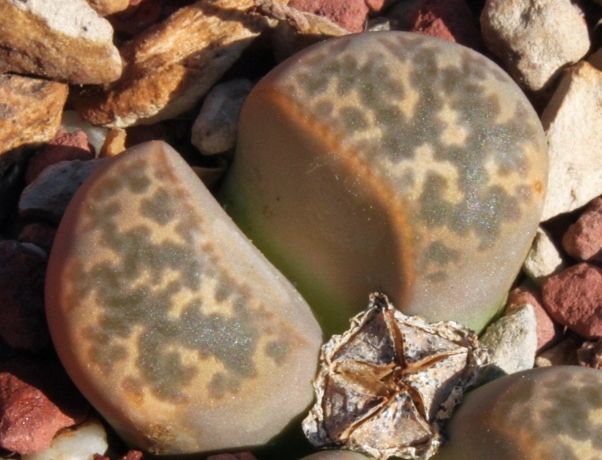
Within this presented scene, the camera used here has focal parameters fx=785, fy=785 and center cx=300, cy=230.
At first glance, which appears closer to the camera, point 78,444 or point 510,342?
point 78,444

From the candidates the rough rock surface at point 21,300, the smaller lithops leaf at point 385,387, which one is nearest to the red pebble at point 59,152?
the rough rock surface at point 21,300

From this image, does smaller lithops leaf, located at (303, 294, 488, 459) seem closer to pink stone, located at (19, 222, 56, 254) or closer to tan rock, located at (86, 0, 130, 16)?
pink stone, located at (19, 222, 56, 254)

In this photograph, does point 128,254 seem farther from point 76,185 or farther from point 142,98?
point 142,98

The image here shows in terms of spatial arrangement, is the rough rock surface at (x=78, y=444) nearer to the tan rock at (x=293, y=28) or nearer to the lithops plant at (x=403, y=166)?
the lithops plant at (x=403, y=166)

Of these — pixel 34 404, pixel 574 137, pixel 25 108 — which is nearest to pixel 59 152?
pixel 25 108

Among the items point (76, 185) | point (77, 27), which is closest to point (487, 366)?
point (76, 185)

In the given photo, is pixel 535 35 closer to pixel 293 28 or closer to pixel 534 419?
pixel 293 28
